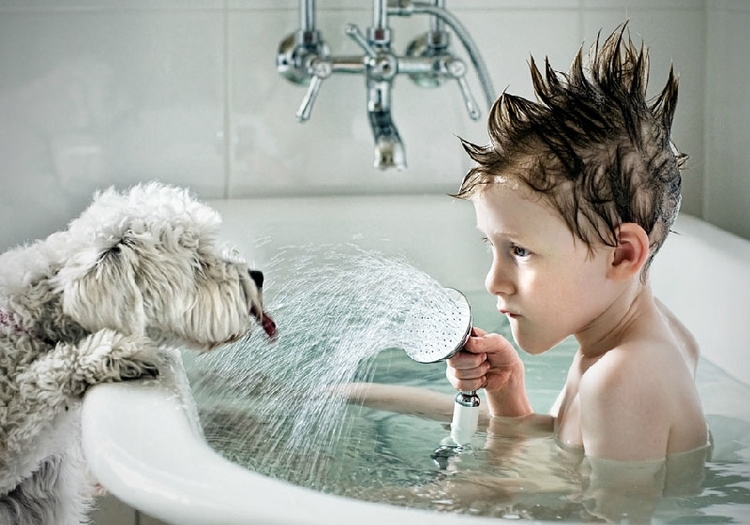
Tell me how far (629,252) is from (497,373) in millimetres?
263

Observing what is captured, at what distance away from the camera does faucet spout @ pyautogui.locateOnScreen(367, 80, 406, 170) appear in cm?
190

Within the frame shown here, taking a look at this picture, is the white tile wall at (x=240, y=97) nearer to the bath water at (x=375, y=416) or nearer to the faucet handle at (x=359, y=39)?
the faucet handle at (x=359, y=39)

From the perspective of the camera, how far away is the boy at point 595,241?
110cm

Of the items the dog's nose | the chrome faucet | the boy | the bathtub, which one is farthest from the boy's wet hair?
the chrome faucet

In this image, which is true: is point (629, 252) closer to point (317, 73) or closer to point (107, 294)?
point (107, 294)

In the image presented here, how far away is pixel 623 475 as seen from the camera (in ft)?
3.43

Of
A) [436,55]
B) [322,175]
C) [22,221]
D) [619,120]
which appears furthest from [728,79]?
[22,221]

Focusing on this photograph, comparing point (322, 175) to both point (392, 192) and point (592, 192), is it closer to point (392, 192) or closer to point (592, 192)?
point (392, 192)

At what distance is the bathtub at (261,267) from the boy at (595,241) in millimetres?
325

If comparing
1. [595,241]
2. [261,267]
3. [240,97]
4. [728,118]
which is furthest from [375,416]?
[728,118]

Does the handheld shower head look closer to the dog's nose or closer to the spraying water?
the spraying water

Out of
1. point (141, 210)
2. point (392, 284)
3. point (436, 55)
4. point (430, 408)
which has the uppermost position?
point (436, 55)

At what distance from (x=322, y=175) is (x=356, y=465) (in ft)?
3.71

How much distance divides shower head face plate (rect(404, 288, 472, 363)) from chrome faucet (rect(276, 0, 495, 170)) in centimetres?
67
